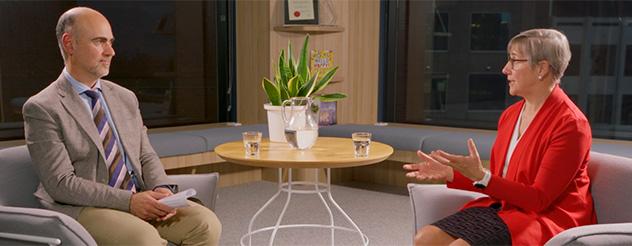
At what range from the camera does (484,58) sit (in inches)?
200

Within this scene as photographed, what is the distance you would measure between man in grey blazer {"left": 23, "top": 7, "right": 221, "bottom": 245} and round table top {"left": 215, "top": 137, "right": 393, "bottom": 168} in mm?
357

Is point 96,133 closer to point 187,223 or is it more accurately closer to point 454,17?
point 187,223

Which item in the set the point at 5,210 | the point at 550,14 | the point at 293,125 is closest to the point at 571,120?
the point at 293,125

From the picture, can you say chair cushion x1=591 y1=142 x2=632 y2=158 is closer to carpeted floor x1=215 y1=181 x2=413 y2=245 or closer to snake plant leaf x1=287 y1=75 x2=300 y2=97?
carpeted floor x1=215 y1=181 x2=413 y2=245

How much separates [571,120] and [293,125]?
1.28m

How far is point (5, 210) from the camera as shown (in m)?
1.87

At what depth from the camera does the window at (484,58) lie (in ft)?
14.8

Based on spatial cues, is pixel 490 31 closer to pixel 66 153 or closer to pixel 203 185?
pixel 203 185

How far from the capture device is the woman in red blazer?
1.91 metres

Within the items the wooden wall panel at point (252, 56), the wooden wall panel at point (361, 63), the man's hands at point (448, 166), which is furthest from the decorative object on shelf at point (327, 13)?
the man's hands at point (448, 166)

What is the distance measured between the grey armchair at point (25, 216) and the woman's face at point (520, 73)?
1.49 meters

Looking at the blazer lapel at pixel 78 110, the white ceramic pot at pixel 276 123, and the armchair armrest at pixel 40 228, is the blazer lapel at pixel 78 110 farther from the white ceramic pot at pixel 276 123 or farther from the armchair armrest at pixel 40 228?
the white ceramic pot at pixel 276 123

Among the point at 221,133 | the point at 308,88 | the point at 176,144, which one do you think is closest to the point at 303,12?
the point at 221,133

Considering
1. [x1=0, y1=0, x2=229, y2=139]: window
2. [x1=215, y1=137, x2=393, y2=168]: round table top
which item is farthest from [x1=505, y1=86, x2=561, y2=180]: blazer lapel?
[x1=0, y1=0, x2=229, y2=139]: window
